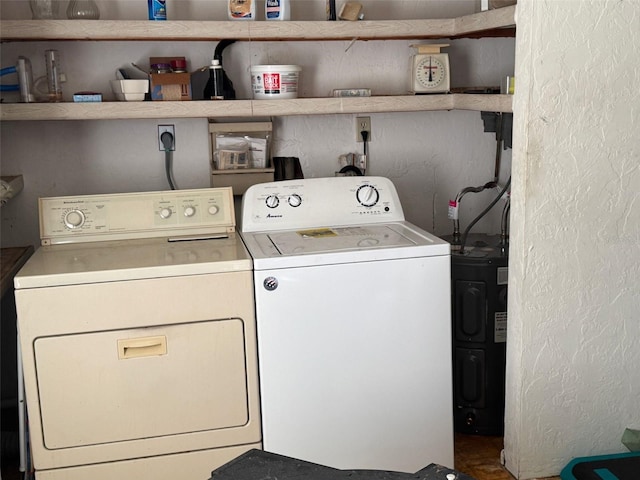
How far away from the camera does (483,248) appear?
2934mm

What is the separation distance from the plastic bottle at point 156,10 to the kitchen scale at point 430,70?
0.96m

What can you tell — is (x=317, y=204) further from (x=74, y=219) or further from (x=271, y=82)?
(x=74, y=219)

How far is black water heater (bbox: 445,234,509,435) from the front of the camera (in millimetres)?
2824

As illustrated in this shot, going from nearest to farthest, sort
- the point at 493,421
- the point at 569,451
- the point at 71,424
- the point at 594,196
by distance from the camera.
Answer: the point at 71,424 < the point at 594,196 < the point at 569,451 < the point at 493,421

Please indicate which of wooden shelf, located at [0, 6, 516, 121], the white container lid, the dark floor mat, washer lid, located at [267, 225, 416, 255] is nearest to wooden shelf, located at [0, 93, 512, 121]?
wooden shelf, located at [0, 6, 516, 121]

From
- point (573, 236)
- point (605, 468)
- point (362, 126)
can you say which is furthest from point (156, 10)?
point (605, 468)

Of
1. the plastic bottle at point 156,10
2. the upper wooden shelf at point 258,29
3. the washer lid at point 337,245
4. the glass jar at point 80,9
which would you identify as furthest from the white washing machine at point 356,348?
the glass jar at point 80,9

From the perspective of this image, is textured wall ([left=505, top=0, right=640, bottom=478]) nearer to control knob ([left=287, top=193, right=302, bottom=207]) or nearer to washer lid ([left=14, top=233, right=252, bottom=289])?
control knob ([left=287, top=193, right=302, bottom=207])

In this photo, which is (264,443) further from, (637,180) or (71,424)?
(637,180)

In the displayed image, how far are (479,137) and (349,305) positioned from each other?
1.21m

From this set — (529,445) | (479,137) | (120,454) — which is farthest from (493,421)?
(120,454)

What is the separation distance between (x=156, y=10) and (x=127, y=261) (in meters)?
0.94

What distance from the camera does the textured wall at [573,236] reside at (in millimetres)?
2383

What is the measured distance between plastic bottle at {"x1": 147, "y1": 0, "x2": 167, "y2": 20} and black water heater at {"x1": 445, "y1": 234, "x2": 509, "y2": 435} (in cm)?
138
